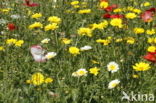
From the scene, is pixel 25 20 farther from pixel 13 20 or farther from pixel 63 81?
pixel 63 81

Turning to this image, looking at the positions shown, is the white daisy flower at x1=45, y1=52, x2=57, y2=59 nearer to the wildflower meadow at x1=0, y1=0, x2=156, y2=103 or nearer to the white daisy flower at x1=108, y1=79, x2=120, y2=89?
the wildflower meadow at x1=0, y1=0, x2=156, y2=103

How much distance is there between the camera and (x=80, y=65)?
9.06 feet

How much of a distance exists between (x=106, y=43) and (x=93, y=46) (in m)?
0.23

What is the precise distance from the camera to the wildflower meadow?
245cm

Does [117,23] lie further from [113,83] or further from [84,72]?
[113,83]

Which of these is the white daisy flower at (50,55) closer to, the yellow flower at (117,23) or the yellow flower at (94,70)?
the yellow flower at (94,70)

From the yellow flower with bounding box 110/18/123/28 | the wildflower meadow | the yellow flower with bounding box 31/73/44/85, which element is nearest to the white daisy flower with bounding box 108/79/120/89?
the wildflower meadow

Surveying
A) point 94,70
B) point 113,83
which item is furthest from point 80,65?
point 113,83

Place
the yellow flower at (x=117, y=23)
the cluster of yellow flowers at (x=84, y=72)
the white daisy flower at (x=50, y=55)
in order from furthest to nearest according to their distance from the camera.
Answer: the yellow flower at (x=117, y=23), the white daisy flower at (x=50, y=55), the cluster of yellow flowers at (x=84, y=72)

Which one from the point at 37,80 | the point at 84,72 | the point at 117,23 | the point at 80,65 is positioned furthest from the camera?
the point at 117,23

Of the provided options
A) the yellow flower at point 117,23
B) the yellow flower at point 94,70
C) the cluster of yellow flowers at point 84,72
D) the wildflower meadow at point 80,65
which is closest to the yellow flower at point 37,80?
the wildflower meadow at point 80,65

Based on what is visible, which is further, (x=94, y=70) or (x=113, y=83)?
(x=94, y=70)

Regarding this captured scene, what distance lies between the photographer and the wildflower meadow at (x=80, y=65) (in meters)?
2.45

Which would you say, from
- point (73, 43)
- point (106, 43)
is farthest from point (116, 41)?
point (73, 43)
